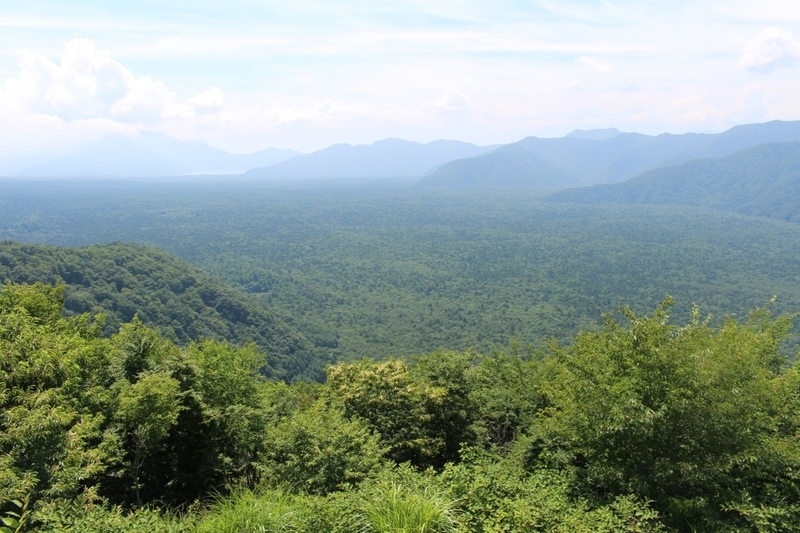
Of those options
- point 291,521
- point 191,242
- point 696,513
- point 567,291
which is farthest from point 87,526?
point 191,242

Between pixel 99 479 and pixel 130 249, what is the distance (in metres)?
72.4

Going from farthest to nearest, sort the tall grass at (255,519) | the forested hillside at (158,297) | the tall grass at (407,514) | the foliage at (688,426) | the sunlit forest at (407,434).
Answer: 1. the forested hillside at (158,297)
2. the foliage at (688,426)
3. the sunlit forest at (407,434)
4. the tall grass at (255,519)
5. the tall grass at (407,514)

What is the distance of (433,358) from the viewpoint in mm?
16531

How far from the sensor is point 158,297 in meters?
65.8

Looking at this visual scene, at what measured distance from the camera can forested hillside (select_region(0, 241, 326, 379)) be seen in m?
59.5

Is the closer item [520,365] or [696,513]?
[696,513]

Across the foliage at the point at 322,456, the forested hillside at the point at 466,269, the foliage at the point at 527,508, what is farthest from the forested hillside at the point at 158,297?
the foliage at the point at 527,508

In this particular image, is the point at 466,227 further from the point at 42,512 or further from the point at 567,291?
the point at 42,512

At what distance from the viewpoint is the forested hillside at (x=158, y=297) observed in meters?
59.5

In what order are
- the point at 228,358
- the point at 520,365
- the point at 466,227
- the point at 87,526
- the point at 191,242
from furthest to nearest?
the point at 466,227 < the point at 191,242 < the point at 520,365 < the point at 228,358 < the point at 87,526

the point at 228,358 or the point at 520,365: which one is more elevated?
the point at 228,358

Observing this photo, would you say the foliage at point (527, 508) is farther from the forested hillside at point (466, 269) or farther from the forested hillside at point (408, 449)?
the forested hillside at point (466, 269)

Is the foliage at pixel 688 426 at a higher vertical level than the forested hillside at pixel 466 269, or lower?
higher

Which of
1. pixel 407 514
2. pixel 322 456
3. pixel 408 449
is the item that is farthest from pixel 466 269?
pixel 407 514
